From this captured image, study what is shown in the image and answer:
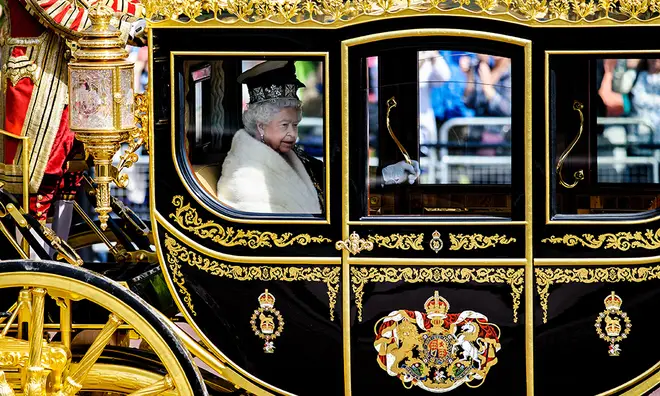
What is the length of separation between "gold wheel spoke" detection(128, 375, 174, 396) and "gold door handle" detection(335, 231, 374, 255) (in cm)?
76

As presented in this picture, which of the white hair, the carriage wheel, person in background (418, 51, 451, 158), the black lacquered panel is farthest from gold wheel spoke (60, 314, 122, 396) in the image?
person in background (418, 51, 451, 158)

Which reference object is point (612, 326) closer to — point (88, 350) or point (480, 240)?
point (480, 240)

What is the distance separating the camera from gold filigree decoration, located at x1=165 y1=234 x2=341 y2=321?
481 centimetres

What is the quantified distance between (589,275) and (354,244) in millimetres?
818

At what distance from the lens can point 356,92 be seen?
15.7 feet

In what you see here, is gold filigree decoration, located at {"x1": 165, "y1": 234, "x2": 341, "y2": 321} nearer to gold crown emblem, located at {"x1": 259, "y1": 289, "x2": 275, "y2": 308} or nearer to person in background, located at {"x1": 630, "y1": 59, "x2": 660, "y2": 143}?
gold crown emblem, located at {"x1": 259, "y1": 289, "x2": 275, "y2": 308}

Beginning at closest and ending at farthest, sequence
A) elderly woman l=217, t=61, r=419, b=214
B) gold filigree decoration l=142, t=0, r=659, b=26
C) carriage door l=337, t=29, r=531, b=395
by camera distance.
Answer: gold filigree decoration l=142, t=0, r=659, b=26
carriage door l=337, t=29, r=531, b=395
elderly woman l=217, t=61, r=419, b=214

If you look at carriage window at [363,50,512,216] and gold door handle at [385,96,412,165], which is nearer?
carriage window at [363,50,512,216]

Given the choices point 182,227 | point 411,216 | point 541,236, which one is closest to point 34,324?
point 182,227

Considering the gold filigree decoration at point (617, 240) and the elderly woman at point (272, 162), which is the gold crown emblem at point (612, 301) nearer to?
the gold filigree decoration at point (617, 240)

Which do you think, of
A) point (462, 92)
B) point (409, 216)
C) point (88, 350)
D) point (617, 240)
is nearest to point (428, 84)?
point (462, 92)

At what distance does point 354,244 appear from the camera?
15.7 ft

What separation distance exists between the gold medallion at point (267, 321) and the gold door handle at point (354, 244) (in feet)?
1.02

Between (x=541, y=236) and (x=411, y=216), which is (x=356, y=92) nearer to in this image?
(x=411, y=216)
